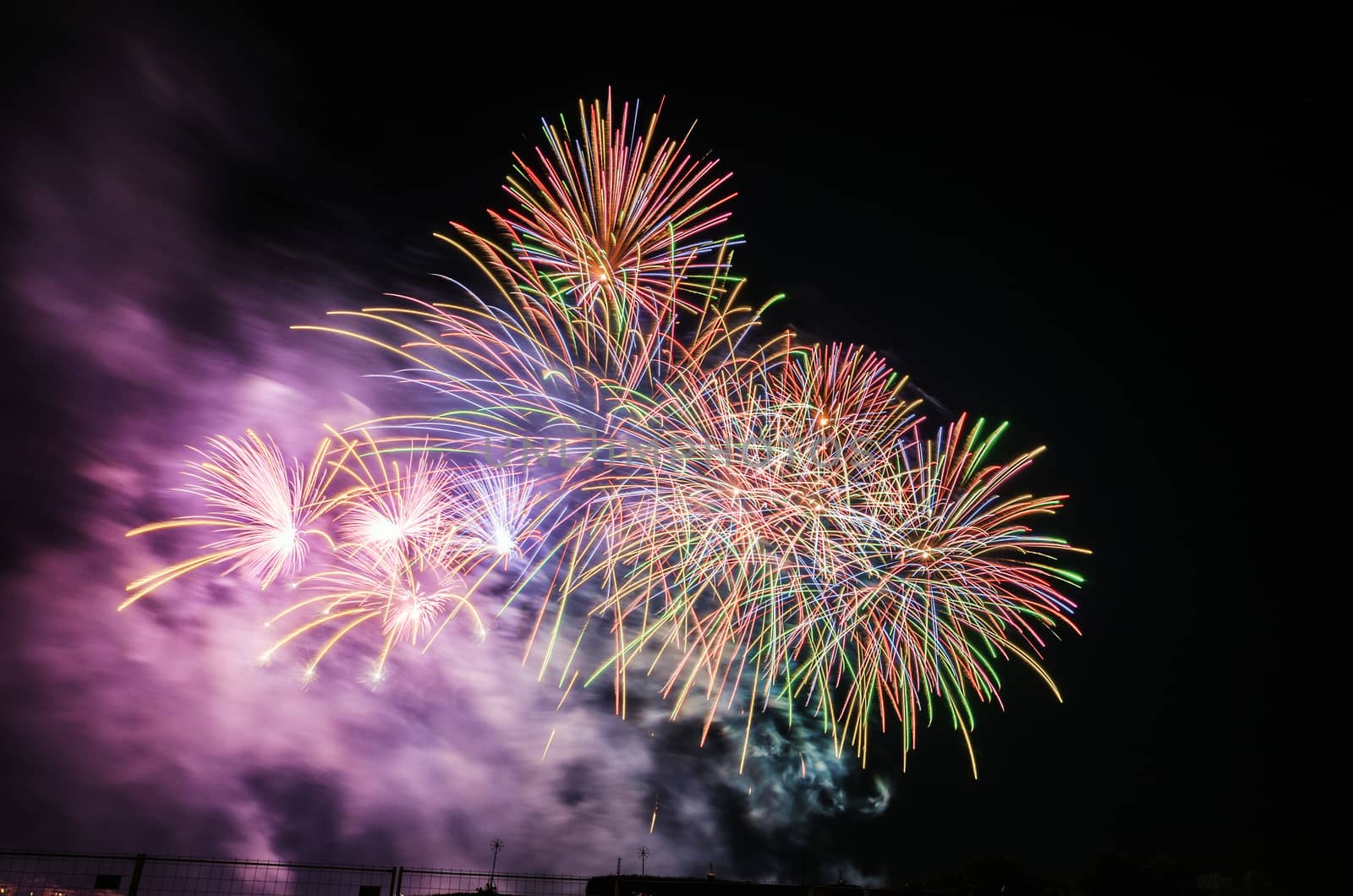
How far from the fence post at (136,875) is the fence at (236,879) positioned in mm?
11

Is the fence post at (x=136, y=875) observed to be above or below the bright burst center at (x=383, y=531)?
below

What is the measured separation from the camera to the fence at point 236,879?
11102mm

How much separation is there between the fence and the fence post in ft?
0.04

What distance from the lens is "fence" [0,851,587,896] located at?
11102 mm

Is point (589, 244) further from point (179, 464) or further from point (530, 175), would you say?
point (179, 464)

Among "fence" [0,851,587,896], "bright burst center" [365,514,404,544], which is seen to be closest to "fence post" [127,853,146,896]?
"fence" [0,851,587,896]

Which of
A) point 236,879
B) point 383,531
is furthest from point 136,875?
point 383,531

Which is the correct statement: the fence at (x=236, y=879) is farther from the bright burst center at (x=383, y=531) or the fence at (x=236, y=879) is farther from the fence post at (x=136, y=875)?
the bright burst center at (x=383, y=531)

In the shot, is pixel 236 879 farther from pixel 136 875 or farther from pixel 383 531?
pixel 383 531

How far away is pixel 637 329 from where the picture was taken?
52.0 ft

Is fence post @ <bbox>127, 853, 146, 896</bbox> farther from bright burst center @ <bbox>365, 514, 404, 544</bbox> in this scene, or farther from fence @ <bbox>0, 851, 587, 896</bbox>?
bright burst center @ <bbox>365, 514, 404, 544</bbox>

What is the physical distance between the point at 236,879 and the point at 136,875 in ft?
5.87

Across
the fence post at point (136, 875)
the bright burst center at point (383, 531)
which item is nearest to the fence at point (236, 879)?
the fence post at point (136, 875)

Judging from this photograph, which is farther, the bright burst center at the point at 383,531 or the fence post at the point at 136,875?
the bright burst center at the point at 383,531
